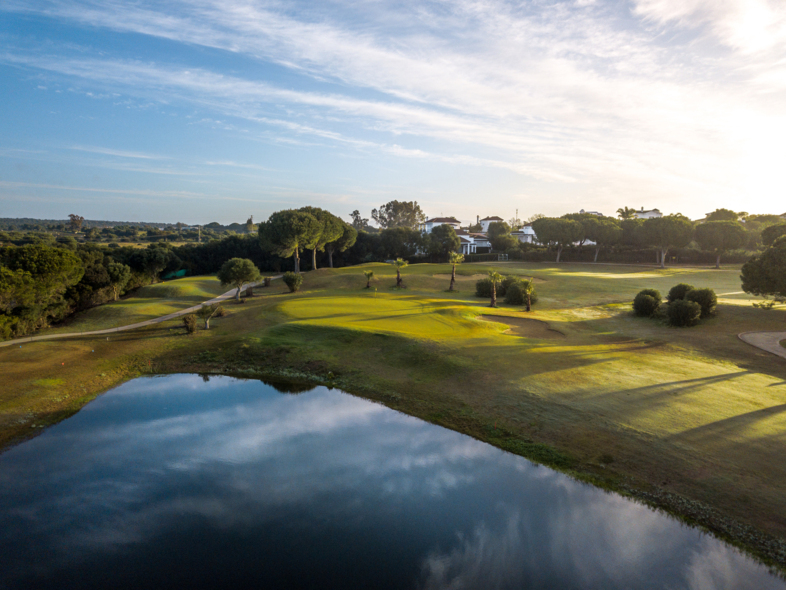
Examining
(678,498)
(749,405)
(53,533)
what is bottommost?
(53,533)

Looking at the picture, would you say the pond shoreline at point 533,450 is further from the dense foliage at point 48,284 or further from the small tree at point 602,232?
the small tree at point 602,232

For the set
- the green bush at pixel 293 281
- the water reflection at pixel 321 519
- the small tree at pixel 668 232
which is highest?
the small tree at pixel 668 232

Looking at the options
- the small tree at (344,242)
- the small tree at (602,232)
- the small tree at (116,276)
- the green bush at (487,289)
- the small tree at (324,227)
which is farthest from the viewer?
the small tree at (344,242)

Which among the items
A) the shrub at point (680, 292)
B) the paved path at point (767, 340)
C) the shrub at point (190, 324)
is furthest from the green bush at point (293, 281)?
the paved path at point (767, 340)

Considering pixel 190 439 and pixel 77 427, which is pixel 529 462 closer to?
pixel 190 439

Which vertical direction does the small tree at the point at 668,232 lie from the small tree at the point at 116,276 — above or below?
above

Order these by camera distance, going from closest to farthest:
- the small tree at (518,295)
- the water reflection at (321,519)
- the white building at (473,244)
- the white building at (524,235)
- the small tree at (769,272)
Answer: the water reflection at (321,519) < the small tree at (769,272) < the small tree at (518,295) < the white building at (473,244) < the white building at (524,235)

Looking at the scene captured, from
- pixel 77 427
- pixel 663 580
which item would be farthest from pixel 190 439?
pixel 663 580
